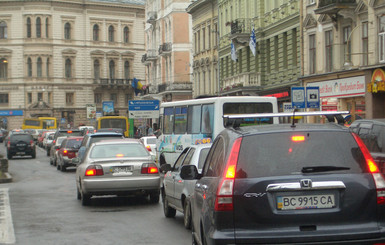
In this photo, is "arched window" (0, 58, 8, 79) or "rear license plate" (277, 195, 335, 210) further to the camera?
"arched window" (0, 58, 8, 79)

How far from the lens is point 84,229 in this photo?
13438 mm

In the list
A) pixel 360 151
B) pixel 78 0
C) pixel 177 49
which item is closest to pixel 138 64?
pixel 78 0

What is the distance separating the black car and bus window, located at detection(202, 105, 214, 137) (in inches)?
1057

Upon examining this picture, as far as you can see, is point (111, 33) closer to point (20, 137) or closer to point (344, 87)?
point (20, 137)

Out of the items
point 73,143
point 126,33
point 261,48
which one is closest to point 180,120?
point 73,143

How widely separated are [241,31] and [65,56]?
2452 inches

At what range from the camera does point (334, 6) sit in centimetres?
3528

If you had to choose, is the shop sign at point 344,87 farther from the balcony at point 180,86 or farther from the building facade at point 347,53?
the balcony at point 180,86

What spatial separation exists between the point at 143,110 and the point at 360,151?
44.0 m

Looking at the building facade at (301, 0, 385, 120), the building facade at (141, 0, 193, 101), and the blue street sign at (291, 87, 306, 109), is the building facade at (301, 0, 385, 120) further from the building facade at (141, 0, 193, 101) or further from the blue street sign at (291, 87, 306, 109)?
the building facade at (141, 0, 193, 101)

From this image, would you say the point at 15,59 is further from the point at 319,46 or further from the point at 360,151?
the point at 360,151

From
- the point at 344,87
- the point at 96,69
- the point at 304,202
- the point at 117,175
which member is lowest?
the point at 117,175

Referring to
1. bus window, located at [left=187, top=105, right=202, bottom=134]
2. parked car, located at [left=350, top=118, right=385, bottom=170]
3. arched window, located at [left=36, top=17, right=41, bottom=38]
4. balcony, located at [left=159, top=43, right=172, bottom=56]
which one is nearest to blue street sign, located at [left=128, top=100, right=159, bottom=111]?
bus window, located at [left=187, top=105, right=202, bottom=134]

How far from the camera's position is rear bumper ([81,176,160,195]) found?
16.9 metres
